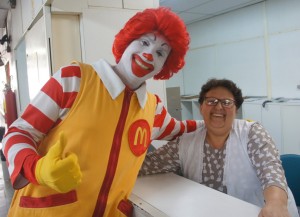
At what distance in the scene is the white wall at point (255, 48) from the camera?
159 inches

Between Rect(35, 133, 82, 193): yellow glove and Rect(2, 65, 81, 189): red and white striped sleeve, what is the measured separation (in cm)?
9

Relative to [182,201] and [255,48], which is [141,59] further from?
[255,48]

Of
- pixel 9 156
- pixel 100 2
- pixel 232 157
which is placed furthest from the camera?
pixel 100 2

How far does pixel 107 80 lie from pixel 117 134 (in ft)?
0.65

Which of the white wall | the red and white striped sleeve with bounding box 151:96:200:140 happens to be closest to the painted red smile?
the red and white striped sleeve with bounding box 151:96:200:140

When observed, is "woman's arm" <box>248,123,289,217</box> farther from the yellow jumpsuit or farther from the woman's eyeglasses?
the yellow jumpsuit

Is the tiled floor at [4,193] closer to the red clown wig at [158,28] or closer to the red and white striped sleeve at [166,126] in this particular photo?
the red and white striped sleeve at [166,126]

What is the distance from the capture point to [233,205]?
1135 mm

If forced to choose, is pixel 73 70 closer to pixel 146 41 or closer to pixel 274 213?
pixel 146 41

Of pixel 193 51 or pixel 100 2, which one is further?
pixel 193 51

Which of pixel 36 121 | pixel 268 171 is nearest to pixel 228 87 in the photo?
pixel 268 171

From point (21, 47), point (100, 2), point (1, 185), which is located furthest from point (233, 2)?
point (1, 185)

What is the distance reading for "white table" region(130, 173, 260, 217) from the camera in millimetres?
1088

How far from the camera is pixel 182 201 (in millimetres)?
1193
